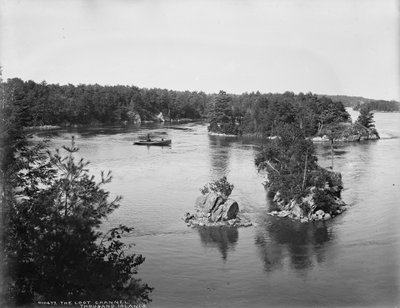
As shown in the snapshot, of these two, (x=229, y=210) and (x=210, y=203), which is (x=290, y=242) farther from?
(x=210, y=203)

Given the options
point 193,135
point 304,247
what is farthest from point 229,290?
point 193,135

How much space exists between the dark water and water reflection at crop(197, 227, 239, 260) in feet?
0.28

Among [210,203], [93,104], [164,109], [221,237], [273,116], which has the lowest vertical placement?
[221,237]

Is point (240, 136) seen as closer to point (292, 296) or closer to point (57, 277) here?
point (292, 296)

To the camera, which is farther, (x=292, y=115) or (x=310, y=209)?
(x=292, y=115)

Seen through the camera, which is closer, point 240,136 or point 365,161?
point 365,161

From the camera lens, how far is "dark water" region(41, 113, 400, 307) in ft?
93.7

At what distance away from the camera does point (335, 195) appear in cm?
4988

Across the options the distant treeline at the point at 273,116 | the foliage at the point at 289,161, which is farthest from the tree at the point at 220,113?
the foliage at the point at 289,161

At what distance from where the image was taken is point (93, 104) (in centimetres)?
15762

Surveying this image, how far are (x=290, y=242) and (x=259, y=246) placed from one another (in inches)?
110

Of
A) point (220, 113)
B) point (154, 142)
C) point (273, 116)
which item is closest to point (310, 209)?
point (154, 142)

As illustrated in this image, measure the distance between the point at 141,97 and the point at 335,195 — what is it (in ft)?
456

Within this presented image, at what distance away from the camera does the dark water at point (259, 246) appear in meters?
28.5
